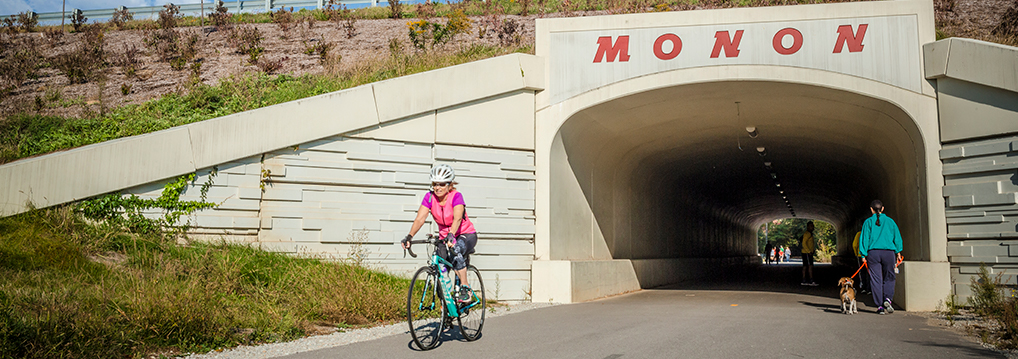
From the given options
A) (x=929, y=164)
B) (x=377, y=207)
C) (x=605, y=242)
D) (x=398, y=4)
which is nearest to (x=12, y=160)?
(x=377, y=207)

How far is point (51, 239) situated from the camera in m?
8.52

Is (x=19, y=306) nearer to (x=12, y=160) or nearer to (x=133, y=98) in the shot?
(x=12, y=160)

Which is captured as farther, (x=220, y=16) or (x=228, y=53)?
(x=220, y=16)

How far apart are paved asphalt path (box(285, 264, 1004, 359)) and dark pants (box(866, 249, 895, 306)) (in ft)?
1.13

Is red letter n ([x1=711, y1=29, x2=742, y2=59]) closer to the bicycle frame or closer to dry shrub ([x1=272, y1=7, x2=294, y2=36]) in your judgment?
the bicycle frame

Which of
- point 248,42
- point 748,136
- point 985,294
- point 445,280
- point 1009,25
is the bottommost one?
point 985,294

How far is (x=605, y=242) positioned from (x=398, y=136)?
21.2ft

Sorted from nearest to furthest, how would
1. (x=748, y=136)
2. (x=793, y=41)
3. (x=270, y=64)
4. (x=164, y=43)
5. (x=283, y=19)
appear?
1. (x=793, y=41)
2. (x=748, y=136)
3. (x=270, y=64)
4. (x=164, y=43)
5. (x=283, y=19)

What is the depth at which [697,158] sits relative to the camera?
809 inches

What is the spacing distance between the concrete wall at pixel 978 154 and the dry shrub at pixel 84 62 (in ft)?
63.4

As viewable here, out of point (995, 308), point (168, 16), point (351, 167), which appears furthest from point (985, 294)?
point (168, 16)

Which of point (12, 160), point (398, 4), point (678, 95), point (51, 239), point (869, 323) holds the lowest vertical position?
point (869, 323)

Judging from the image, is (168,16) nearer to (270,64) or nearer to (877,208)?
(270,64)

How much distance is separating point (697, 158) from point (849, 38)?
28.2ft
